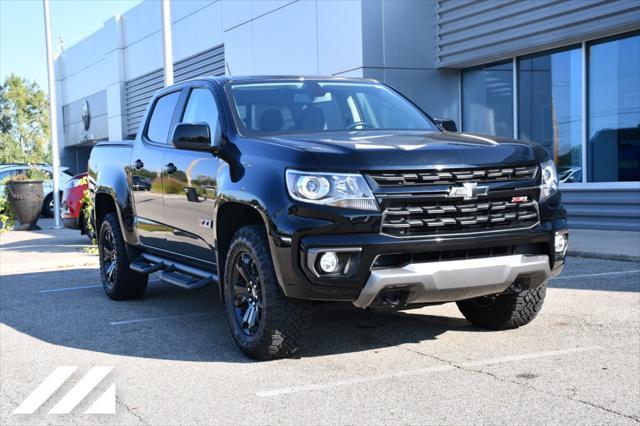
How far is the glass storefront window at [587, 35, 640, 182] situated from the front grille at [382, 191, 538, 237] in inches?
341

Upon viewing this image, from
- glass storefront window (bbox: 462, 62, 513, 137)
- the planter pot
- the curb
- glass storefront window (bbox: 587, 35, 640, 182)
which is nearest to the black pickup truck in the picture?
the curb

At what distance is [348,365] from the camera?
4.95 m

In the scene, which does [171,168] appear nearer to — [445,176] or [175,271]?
[175,271]

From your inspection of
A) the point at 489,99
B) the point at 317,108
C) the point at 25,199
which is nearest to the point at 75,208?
the point at 25,199

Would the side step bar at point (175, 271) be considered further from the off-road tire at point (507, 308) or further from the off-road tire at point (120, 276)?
the off-road tire at point (507, 308)

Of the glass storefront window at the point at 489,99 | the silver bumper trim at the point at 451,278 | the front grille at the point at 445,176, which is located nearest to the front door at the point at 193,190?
the front grille at the point at 445,176

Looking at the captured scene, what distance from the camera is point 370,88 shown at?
6527 mm

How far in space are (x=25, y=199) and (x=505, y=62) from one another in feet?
37.8

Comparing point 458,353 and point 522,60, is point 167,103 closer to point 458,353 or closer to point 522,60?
point 458,353

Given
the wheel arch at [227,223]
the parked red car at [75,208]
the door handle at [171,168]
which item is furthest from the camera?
the parked red car at [75,208]

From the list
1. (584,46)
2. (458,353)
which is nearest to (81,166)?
(584,46)

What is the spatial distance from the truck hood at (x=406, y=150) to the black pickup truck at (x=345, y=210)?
10 mm

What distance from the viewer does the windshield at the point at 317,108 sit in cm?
569

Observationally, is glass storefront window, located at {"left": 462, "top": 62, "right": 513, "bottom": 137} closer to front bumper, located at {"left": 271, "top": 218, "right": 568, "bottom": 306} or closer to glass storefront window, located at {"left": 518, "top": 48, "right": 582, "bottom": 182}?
glass storefront window, located at {"left": 518, "top": 48, "right": 582, "bottom": 182}
